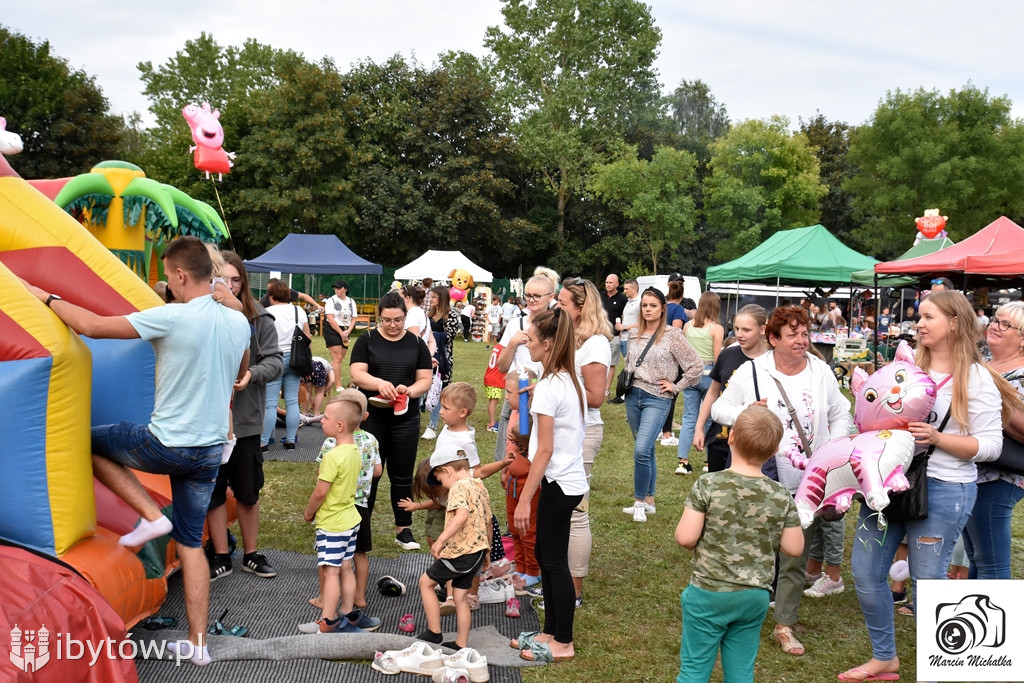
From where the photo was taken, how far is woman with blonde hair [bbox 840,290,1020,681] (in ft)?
11.7

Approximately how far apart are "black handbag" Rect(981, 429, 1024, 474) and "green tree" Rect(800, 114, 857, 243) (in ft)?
137

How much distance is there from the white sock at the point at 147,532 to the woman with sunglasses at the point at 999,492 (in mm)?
3965

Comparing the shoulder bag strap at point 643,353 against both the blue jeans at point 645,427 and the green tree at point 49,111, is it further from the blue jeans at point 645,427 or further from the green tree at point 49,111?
the green tree at point 49,111

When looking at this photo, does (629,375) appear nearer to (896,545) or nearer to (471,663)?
(896,545)

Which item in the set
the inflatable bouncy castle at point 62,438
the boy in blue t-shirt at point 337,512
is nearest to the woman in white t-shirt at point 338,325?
the inflatable bouncy castle at point 62,438

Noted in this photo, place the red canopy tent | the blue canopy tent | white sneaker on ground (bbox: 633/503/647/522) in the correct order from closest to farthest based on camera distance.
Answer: white sneaker on ground (bbox: 633/503/647/522) → the red canopy tent → the blue canopy tent

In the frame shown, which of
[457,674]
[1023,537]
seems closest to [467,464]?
[457,674]

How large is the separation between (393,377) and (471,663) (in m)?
2.03

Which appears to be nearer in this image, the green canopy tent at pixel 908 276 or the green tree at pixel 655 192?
the green canopy tent at pixel 908 276

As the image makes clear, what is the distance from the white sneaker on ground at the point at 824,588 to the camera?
4984mm

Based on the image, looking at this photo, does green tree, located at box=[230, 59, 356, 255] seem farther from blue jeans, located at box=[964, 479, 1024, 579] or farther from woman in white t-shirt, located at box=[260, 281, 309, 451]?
blue jeans, located at box=[964, 479, 1024, 579]

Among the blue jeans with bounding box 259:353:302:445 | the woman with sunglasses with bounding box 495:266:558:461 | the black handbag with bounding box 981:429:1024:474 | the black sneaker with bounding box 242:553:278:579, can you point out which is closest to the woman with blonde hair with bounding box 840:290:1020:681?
the black handbag with bounding box 981:429:1024:474

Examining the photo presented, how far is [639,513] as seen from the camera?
21.3 feet

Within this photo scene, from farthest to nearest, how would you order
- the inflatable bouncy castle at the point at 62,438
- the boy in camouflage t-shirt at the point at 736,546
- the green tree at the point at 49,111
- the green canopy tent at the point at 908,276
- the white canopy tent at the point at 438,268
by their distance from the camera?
1. the green tree at the point at 49,111
2. the white canopy tent at the point at 438,268
3. the green canopy tent at the point at 908,276
4. the inflatable bouncy castle at the point at 62,438
5. the boy in camouflage t-shirt at the point at 736,546
